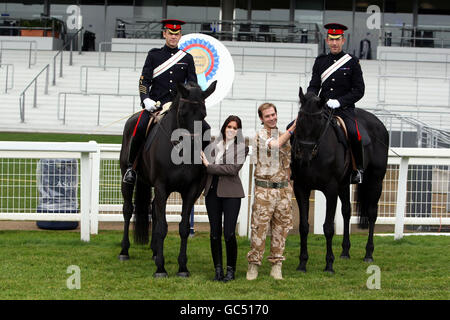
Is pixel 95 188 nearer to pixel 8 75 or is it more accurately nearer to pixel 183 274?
pixel 183 274

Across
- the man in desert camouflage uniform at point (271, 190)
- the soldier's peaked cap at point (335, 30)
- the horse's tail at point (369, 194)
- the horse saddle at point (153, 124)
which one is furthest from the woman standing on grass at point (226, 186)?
the horse's tail at point (369, 194)

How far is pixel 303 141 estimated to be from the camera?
25.0ft

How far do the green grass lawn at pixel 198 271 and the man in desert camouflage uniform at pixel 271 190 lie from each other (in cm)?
26

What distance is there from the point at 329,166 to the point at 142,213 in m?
2.49

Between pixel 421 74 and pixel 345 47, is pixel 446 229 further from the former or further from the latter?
pixel 345 47

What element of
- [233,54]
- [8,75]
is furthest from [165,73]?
[233,54]

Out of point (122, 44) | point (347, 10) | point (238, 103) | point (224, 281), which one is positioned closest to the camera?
point (224, 281)

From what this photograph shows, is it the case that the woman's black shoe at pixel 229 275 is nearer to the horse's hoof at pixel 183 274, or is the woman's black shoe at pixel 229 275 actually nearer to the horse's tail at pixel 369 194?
the horse's hoof at pixel 183 274

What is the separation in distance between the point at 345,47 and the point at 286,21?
3.14 meters

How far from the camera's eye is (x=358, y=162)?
8820 mm

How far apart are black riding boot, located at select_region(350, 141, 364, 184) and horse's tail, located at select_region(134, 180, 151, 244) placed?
8.47ft

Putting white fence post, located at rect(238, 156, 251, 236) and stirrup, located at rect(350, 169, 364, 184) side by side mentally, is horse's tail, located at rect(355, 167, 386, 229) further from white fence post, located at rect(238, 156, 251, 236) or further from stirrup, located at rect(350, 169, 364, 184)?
white fence post, located at rect(238, 156, 251, 236)

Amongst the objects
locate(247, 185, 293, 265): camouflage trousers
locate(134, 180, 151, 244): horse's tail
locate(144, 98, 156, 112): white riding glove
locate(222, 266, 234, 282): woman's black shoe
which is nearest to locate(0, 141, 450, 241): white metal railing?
locate(134, 180, 151, 244): horse's tail

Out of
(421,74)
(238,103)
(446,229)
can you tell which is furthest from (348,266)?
(421,74)
